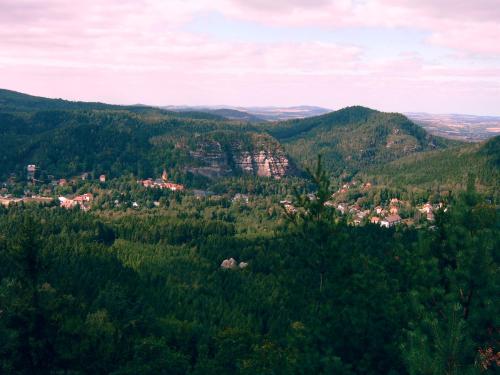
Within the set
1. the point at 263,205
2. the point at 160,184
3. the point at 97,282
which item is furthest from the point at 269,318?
the point at 160,184

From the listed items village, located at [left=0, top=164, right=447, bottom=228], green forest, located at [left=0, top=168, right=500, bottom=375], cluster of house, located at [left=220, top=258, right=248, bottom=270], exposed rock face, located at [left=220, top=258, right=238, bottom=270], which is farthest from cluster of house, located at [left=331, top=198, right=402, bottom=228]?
green forest, located at [left=0, top=168, right=500, bottom=375]

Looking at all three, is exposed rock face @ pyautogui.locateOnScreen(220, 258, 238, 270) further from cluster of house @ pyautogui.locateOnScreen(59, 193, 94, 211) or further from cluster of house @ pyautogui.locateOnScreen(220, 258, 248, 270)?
cluster of house @ pyautogui.locateOnScreen(59, 193, 94, 211)

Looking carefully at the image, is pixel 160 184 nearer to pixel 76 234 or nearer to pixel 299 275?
pixel 76 234

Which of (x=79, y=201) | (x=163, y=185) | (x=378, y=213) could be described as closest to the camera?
(x=378, y=213)

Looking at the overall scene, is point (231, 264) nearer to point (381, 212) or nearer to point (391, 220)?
point (391, 220)

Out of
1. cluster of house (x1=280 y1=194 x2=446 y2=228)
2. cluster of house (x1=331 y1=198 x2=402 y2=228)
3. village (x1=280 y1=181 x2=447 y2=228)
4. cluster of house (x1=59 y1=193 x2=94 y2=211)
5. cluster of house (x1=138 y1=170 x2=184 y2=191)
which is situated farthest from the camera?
cluster of house (x1=138 y1=170 x2=184 y2=191)

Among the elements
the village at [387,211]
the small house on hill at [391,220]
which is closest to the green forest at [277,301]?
the small house on hill at [391,220]

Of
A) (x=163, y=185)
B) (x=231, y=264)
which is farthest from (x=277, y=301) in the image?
(x=163, y=185)

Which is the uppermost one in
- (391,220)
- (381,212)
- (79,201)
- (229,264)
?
(79,201)
